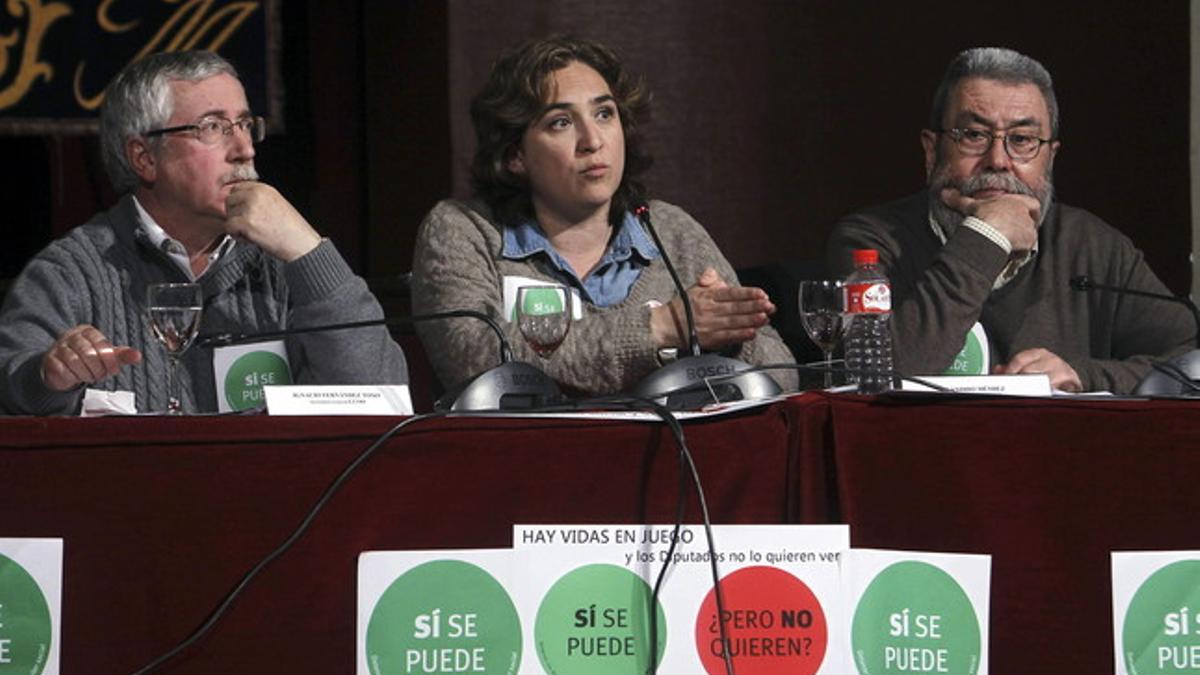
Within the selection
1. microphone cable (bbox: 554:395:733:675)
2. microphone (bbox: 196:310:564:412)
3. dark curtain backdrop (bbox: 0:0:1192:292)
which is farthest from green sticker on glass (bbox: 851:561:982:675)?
dark curtain backdrop (bbox: 0:0:1192:292)

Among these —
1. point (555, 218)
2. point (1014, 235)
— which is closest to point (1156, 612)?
point (1014, 235)

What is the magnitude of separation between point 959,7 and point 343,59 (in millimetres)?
1634

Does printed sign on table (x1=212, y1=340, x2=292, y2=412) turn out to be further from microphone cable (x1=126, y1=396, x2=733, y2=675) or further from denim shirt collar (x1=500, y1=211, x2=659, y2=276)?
microphone cable (x1=126, y1=396, x2=733, y2=675)

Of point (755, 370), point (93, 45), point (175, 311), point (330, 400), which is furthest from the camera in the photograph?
point (93, 45)

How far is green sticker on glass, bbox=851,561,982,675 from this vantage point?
5.27 feet

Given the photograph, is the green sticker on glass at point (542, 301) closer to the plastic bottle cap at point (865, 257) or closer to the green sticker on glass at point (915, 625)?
the plastic bottle cap at point (865, 257)

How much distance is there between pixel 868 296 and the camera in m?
2.09

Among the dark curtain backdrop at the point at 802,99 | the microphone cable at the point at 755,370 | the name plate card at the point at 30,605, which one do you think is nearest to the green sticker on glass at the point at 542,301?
the microphone cable at the point at 755,370

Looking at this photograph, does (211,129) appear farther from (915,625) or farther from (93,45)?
(93,45)

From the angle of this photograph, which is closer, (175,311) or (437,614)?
(437,614)

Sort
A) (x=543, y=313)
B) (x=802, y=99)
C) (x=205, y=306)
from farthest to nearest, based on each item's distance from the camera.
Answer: (x=802, y=99) → (x=205, y=306) → (x=543, y=313)

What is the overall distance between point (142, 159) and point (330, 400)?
1.07 meters

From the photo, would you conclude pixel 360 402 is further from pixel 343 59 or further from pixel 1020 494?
pixel 343 59

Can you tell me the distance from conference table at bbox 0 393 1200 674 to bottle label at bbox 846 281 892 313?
47cm
